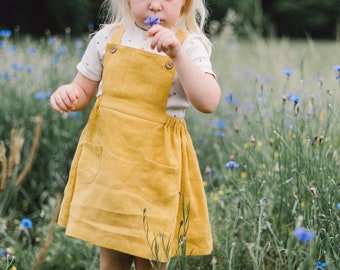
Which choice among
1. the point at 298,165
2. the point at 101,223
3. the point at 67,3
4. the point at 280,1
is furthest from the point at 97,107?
the point at 280,1

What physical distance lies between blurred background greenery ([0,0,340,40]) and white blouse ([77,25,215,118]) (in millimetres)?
5945

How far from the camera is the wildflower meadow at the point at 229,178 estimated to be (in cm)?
207

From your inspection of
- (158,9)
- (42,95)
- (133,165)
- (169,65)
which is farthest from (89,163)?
(42,95)

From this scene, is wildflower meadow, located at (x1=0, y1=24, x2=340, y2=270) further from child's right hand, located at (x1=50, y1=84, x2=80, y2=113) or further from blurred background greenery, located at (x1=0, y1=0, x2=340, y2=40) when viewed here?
blurred background greenery, located at (x1=0, y1=0, x2=340, y2=40)

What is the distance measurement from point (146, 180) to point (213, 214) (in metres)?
0.88

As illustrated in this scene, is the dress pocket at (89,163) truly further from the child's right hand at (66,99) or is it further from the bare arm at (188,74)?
the bare arm at (188,74)

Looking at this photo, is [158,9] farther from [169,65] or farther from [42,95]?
[42,95]

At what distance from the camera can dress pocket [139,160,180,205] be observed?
72.4 inches

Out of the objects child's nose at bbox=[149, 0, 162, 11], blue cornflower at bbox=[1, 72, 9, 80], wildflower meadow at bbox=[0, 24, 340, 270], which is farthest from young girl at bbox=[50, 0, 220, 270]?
blue cornflower at bbox=[1, 72, 9, 80]

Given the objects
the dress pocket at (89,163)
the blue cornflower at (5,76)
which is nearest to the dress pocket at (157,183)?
the dress pocket at (89,163)

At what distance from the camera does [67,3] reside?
11.3m

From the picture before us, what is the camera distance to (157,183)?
1844 mm

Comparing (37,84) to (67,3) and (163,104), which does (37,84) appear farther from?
(67,3)

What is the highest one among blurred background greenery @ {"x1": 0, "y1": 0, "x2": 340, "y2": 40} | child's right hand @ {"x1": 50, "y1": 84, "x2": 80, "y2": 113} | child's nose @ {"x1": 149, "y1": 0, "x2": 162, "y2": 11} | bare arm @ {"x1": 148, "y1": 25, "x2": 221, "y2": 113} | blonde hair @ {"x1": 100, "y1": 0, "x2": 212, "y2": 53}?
child's nose @ {"x1": 149, "y1": 0, "x2": 162, "y2": 11}
